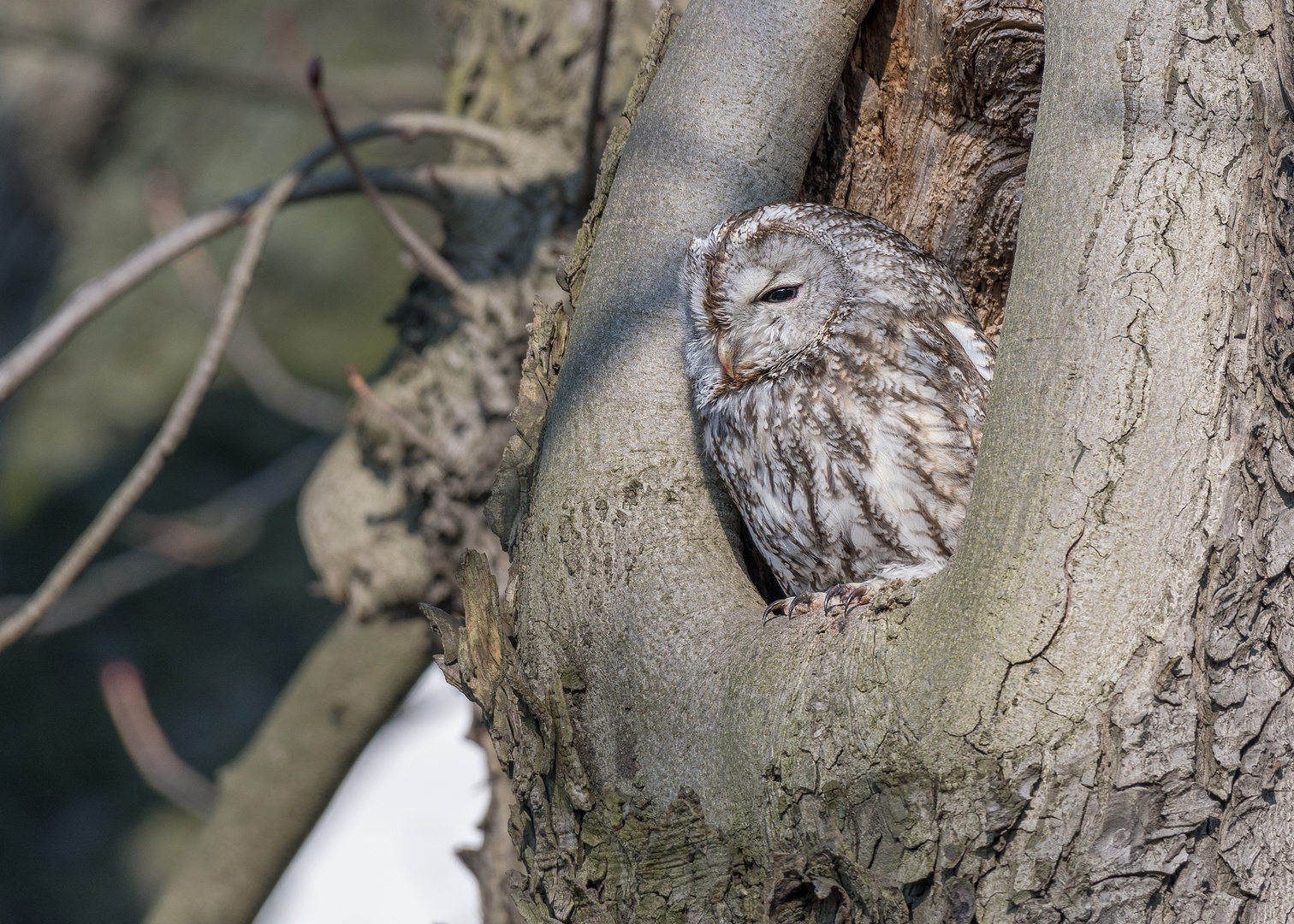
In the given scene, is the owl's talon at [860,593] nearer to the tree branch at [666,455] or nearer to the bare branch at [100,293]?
the tree branch at [666,455]

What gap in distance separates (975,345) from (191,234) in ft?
6.22

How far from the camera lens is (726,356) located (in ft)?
6.76

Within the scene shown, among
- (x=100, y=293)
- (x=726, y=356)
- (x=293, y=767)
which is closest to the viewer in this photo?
(x=726, y=356)

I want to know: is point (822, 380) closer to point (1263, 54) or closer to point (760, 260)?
point (760, 260)

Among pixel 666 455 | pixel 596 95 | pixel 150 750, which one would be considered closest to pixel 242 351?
pixel 150 750

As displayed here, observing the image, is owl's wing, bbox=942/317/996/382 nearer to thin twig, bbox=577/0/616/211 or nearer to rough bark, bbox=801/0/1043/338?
rough bark, bbox=801/0/1043/338

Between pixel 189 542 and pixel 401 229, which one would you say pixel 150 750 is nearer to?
pixel 189 542

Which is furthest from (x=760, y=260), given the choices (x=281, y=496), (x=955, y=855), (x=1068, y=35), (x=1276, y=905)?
(x=281, y=496)

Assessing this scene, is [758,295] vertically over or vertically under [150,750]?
over

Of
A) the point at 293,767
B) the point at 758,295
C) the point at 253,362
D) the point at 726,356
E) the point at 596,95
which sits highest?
the point at 253,362

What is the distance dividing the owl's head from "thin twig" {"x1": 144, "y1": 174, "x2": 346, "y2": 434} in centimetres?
227

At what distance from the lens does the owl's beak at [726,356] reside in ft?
6.75

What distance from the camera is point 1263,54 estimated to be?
4.36ft

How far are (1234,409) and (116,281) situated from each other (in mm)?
2319
